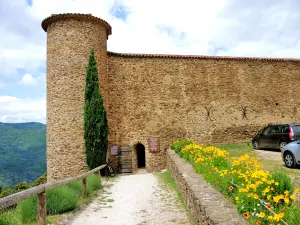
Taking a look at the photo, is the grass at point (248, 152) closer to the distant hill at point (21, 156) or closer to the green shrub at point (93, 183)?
the green shrub at point (93, 183)

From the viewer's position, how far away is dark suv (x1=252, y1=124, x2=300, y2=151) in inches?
482

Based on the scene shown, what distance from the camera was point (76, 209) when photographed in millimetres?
6824

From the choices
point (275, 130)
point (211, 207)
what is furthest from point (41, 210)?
point (275, 130)

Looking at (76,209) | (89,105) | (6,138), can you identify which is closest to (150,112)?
Answer: (89,105)

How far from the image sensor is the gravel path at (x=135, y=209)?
589cm

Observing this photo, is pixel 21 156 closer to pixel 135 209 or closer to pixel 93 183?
pixel 93 183

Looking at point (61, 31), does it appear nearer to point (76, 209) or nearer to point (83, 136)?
point (83, 136)

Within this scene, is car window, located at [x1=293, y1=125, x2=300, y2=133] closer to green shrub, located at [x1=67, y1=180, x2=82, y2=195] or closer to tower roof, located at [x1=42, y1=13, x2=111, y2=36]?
green shrub, located at [x1=67, y1=180, x2=82, y2=195]

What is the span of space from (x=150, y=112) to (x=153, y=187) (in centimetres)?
748

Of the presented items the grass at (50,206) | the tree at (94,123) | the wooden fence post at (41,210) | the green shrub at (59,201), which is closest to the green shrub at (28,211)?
the grass at (50,206)

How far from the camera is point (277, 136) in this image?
13273 mm

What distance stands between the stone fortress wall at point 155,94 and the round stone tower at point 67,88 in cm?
5

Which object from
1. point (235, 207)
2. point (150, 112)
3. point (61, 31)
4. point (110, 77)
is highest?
point (61, 31)

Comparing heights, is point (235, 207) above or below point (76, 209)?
above
